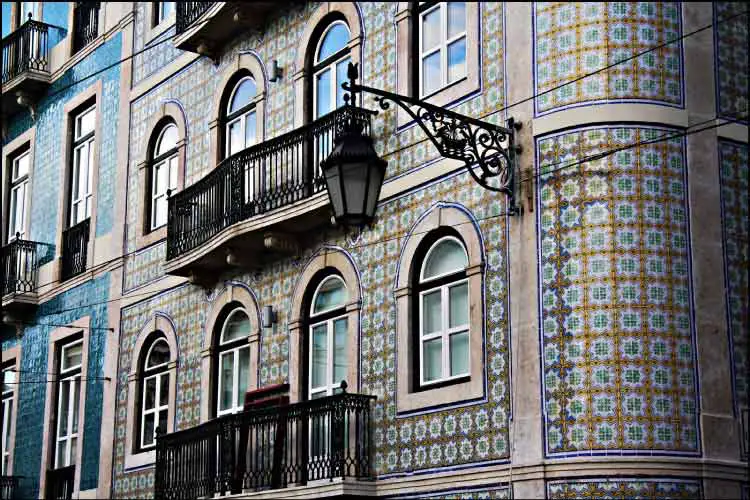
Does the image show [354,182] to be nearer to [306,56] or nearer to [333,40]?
[333,40]

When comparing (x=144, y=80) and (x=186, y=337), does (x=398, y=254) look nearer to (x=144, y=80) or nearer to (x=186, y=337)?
(x=186, y=337)

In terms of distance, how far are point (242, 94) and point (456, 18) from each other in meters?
5.65

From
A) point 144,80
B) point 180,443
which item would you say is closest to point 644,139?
point 180,443

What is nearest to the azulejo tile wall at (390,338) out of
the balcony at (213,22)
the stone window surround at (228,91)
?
the stone window surround at (228,91)

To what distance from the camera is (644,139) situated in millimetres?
16312

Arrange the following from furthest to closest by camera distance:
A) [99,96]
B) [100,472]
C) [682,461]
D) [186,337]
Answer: [99,96] → [100,472] → [186,337] → [682,461]

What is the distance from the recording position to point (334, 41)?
21.0 m

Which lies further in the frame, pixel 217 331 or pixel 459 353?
pixel 217 331

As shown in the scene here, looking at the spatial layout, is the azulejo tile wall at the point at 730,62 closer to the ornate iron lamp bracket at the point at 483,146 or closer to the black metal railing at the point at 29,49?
the ornate iron lamp bracket at the point at 483,146

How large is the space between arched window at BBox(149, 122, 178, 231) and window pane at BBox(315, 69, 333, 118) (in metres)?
4.34

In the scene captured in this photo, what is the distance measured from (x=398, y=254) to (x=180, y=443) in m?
5.15

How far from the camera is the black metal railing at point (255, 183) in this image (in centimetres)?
1972

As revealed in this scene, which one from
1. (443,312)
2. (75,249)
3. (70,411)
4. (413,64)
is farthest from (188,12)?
(443,312)

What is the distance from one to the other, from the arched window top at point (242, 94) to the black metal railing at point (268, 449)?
5.17 m
